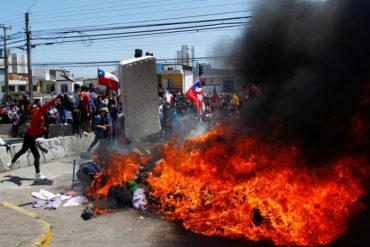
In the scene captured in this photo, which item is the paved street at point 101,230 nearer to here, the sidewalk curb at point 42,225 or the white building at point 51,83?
the sidewalk curb at point 42,225

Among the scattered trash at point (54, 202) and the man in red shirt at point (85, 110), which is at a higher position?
the man in red shirt at point (85, 110)

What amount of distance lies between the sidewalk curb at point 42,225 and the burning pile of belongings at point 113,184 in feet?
2.50

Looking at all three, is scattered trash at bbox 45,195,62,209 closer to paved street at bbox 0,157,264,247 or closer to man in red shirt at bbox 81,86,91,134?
paved street at bbox 0,157,264,247

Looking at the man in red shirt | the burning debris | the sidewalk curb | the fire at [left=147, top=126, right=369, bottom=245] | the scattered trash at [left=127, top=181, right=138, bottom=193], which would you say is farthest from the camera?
the man in red shirt

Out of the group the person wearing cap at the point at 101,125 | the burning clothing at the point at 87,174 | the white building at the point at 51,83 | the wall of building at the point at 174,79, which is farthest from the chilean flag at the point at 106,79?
the white building at the point at 51,83

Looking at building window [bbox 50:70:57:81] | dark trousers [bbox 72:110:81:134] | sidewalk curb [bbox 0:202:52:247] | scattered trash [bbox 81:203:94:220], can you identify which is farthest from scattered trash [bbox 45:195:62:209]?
building window [bbox 50:70:57:81]

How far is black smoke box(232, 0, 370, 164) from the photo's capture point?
6.68 m

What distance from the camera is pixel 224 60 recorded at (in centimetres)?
900

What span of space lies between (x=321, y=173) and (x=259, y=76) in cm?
254

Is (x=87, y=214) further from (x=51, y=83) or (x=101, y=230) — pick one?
(x=51, y=83)

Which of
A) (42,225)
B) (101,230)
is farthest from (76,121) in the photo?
(101,230)

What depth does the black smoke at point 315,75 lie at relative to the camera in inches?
263

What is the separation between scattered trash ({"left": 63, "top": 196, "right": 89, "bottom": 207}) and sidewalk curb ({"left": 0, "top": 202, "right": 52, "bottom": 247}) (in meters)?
0.82

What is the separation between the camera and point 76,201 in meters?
8.19
